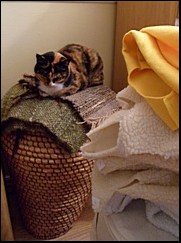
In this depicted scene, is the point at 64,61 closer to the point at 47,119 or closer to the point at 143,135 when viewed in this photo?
the point at 47,119

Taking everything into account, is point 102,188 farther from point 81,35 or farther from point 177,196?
point 81,35

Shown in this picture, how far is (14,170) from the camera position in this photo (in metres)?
0.88

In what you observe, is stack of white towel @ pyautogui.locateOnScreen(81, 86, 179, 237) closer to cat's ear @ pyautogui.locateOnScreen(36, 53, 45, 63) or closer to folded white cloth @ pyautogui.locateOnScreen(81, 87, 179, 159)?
folded white cloth @ pyautogui.locateOnScreen(81, 87, 179, 159)

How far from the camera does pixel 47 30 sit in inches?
41.9

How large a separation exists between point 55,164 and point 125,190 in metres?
0.48

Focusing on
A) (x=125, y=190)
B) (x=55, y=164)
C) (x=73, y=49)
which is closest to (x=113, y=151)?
(x=125, y=190)

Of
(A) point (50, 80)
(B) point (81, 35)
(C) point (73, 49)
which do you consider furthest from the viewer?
(B) point (81, 35)

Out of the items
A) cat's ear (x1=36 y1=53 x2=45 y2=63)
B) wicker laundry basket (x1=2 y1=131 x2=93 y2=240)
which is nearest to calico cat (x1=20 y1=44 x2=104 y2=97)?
cat's ear (x1=36 y1=53 x2=45 y2=63)

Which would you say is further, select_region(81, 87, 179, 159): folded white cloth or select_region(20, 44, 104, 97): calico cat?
select_region(20, 44, 104, 97): calico cat

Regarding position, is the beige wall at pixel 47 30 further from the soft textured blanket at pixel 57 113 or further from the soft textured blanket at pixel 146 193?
the soft textured blanket at pixel 146 193

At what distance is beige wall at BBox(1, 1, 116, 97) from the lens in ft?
3.18

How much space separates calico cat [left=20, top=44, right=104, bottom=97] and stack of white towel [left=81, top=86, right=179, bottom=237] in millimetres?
547

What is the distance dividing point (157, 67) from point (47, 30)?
0.83 m

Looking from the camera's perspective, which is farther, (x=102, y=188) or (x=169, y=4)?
(x=169, y=4)
